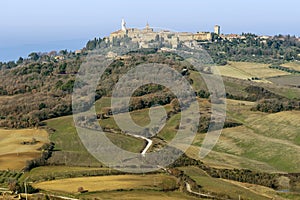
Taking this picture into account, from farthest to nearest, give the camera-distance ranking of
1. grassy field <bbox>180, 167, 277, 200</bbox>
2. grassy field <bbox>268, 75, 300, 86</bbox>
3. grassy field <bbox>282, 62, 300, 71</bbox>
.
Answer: grassy field <bbox>282, 62, 300, 71</bbox> → grassy field <bbox>268, 75, 300, 86</bbox> → grassy field <bbox>180, 167, 277, 200</bbox>

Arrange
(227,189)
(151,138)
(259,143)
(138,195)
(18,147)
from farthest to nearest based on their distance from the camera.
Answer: (151,138), (259,143), (18,147), (227,189), (138,195)

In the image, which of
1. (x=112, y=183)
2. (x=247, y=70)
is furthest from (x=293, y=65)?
(x=112, y=183)

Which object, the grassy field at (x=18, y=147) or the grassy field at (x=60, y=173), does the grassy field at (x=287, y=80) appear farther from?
the grassy field at (x=60, y=173)

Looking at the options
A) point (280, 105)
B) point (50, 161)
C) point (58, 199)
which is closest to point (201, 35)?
point (280, 105)

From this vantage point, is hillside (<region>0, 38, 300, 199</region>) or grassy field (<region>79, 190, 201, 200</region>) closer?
grassy field (<region>79, 190, 201, 200</region>)

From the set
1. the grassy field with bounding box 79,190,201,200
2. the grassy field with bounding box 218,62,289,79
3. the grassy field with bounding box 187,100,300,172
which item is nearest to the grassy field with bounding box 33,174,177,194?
the grassy field with bounding box 79,190,201,200

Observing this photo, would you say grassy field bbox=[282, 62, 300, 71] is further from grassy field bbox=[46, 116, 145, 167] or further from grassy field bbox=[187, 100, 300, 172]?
grassy field bbox=[46, 116, 145, 167]

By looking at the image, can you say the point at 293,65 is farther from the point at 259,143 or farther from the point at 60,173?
the point at 60,173
